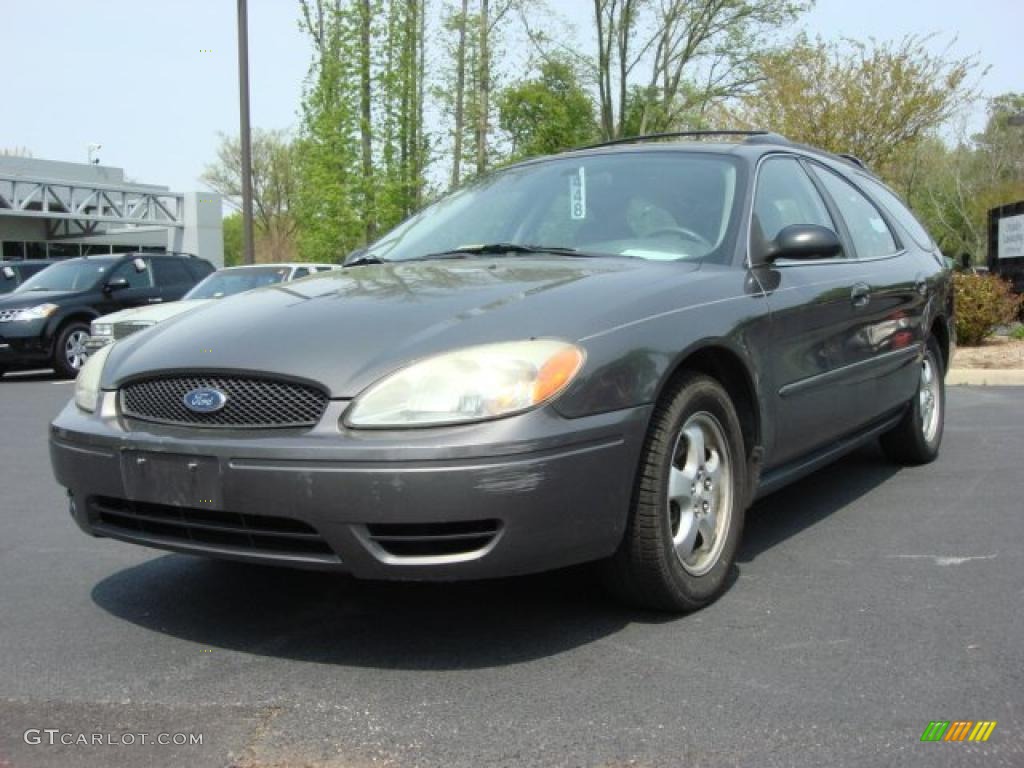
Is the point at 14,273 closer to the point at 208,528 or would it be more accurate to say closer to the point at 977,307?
the point at 977,307

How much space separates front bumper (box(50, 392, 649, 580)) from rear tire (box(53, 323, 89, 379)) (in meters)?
11.3

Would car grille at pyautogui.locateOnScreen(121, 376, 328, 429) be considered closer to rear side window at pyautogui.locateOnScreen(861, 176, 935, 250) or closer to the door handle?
the door handle

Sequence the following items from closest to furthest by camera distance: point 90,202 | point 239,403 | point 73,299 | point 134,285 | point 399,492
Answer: point 399,492 → point 239,403 → point 73,299 → point 134,285 → point 90,202

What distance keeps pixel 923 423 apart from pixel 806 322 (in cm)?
212

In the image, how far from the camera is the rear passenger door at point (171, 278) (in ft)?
48.0

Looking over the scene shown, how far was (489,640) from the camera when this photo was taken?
3230 mm

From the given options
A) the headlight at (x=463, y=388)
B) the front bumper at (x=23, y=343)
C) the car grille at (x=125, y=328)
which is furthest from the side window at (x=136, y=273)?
the headlight at (x=463, y=388)

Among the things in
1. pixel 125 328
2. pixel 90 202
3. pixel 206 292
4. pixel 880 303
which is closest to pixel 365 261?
pixel 880 303

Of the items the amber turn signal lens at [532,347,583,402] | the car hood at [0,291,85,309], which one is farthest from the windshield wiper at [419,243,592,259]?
the car hood at [0,291,85,309]

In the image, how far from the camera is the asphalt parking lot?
2533mm

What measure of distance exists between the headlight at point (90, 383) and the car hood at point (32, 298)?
10785 mm

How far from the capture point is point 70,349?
13617 millimetres

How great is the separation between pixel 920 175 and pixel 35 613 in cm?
4367

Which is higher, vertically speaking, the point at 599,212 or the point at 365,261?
the point at 599,212
